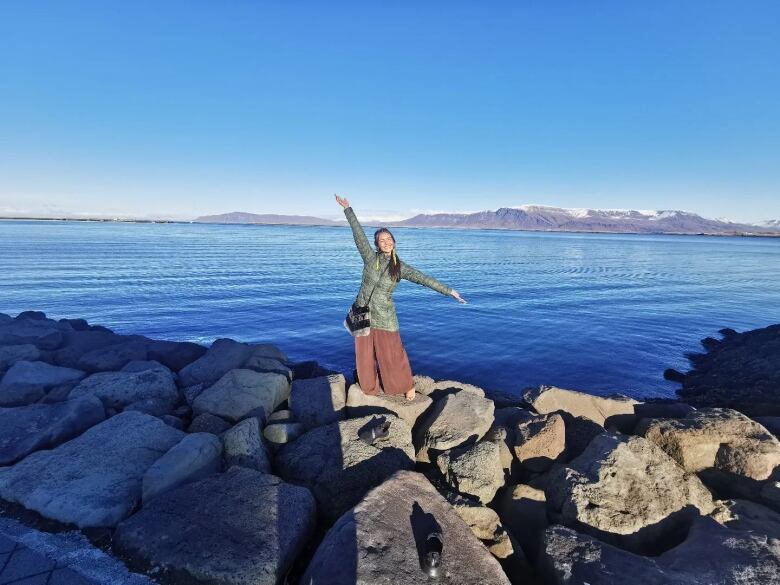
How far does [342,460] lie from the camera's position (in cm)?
597

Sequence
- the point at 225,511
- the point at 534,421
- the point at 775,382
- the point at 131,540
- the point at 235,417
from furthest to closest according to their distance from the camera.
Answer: the point at 775,382 < the point at 235,417 < the point at 534,421 < the point at 225,511 < the point at 131,540

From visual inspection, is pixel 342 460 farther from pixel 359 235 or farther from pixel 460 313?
pixel 460 313

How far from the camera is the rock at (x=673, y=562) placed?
3.90 m

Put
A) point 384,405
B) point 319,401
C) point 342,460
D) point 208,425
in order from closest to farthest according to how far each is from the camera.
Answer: point 342,460 → point 208,425 → point 384,405 → point 319,401

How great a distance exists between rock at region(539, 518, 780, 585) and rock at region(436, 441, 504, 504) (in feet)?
4.07

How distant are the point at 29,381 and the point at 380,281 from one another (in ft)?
28.5

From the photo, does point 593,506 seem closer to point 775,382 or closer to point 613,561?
point 613,561

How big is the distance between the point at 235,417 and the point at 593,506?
6.28m

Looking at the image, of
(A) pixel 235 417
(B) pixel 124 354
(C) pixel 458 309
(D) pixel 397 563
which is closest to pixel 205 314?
(B) pixel 124 354

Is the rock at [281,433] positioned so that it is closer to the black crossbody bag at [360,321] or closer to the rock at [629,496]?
the black crossbody bag at [360,321]

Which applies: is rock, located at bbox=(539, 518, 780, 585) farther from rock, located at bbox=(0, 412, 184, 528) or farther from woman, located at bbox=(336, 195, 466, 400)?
rock, located at bbox=(0, 412, 184, 528)

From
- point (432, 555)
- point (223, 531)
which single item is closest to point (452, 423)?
point (432, 555)

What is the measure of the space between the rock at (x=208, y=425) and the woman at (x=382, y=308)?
8.86 ft

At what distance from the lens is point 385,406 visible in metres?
7.57
